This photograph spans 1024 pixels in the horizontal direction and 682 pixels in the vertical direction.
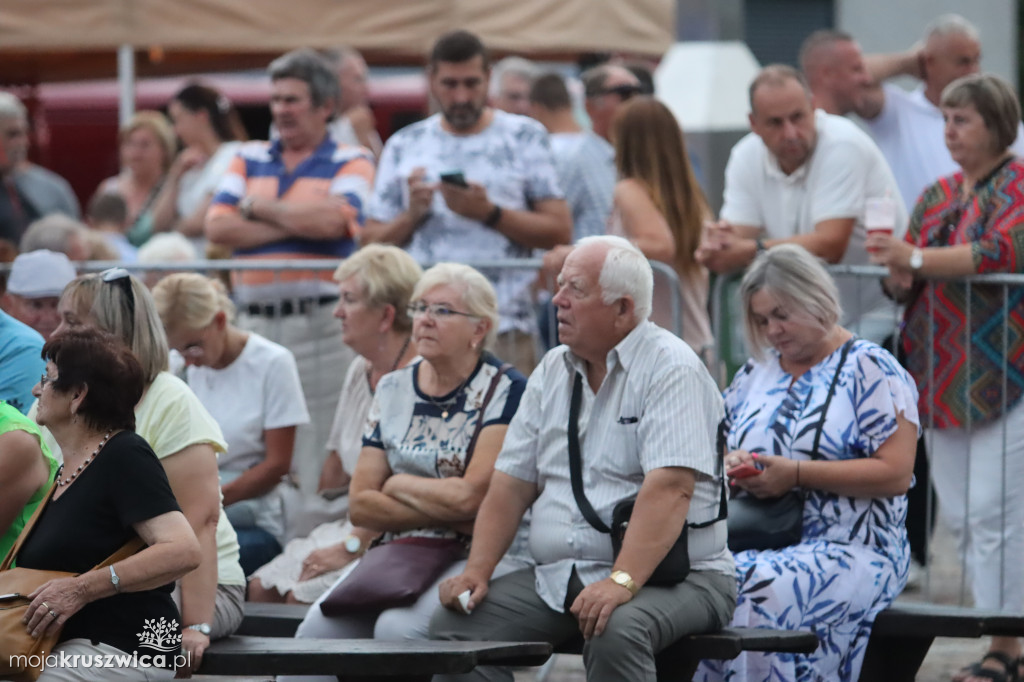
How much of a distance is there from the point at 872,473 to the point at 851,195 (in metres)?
1.71

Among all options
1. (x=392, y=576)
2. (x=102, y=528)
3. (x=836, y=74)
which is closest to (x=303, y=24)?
(x=836, y=74)

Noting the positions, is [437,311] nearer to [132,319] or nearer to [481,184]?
[132,319]

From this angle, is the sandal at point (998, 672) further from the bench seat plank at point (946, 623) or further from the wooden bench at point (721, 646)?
the wooden bench at point (721, 646)

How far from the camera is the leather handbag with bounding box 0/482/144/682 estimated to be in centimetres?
407

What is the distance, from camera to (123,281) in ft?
15.8

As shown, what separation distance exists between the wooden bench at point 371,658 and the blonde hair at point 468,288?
119cm

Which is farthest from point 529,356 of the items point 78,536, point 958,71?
point 78,536

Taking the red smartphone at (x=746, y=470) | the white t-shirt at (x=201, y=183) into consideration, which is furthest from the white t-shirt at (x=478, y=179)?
the white t-shirt at (x=201, y=183)

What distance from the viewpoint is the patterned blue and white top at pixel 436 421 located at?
5.32 m

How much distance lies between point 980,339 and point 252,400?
9.01 feet

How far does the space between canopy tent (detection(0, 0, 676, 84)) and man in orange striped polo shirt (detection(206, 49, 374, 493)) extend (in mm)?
3081

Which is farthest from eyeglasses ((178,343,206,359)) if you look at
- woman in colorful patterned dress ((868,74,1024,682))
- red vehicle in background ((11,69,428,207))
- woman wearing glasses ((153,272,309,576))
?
red vehicle in background ((11,69,428,207))

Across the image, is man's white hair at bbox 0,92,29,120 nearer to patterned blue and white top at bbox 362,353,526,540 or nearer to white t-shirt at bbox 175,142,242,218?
white t-shirt at bbox 175,142,242,218

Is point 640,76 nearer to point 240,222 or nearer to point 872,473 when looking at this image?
point 240,222
